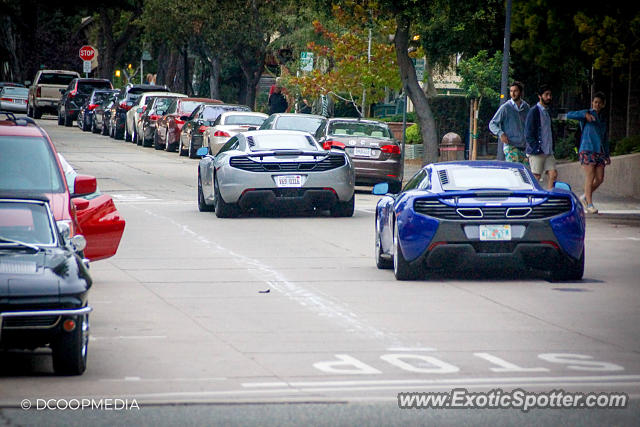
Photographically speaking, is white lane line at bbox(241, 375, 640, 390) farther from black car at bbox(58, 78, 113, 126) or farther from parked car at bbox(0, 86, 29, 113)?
parked car at bbox(0, 86, 29, 113)

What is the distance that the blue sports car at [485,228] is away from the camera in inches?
525

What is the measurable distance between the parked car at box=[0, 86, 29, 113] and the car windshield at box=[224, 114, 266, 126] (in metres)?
35.7

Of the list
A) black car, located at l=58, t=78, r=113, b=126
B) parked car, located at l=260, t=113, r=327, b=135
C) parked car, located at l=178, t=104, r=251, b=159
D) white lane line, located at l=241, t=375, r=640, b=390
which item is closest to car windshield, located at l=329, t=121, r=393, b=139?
parked car, located at l=260, t=113, r=327, b=135

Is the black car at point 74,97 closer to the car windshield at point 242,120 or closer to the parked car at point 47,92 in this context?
the parked car at point 47,92

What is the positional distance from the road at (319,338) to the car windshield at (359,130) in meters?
9.44

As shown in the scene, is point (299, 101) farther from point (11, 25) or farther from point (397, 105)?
point (11, 25)

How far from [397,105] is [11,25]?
88.6 feet

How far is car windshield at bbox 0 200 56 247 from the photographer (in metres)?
9.30

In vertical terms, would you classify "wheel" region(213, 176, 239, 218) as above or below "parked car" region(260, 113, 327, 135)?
below

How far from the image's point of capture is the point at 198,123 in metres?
37.0

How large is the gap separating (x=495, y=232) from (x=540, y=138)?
8365mm

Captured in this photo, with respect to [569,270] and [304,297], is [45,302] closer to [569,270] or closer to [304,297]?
[304,297]

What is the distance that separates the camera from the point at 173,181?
29562 millimetres

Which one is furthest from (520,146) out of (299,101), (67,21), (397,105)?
(67,21)
